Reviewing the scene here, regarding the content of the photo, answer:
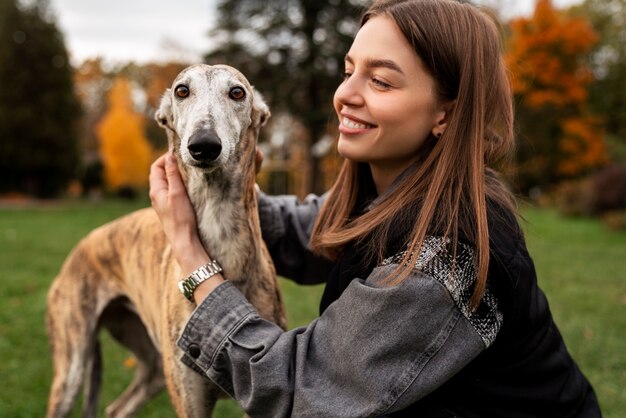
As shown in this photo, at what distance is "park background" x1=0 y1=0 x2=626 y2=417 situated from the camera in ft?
42.1

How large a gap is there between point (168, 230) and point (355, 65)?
31.6 inches

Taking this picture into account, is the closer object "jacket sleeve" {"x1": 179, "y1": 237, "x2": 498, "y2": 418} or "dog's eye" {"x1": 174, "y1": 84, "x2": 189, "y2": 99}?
"jacket sleeve" {"x1": 179, "y1": 237, "x2": 498, "y2": 418}

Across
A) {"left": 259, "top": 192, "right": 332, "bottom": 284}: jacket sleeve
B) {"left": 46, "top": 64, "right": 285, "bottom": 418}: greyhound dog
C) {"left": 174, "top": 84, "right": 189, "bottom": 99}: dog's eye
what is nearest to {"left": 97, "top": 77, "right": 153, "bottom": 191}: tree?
{"left": 46, "top": 64, "right": 285, "bottom": 418}: greyhound dog

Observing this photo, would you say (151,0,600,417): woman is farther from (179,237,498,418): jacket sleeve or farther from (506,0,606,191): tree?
(506,0,606,191): tree

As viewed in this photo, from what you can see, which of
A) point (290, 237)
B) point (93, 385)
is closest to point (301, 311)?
point (93, 385)

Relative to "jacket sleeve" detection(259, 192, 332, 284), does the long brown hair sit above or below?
above

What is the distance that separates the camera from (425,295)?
1.54m

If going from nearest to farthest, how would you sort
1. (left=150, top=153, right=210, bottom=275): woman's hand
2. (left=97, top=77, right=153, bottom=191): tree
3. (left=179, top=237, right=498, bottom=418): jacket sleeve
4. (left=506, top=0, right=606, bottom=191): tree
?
1. (left=179, top=237, right=498, bottom=418): jacket sleeve
2. (left=150, top=153, right=210, bottom=275): woman's hand
3. (left=506, top=0, right=606, bottom=191): tree
4. (left=97, top=77, right=153, bottom=191): tree

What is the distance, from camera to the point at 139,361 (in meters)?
3.21

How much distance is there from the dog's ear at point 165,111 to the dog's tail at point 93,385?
4.90 ft

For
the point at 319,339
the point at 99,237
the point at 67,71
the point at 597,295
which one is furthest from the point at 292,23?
the point at 319,339

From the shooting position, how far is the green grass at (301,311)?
12.2 feet

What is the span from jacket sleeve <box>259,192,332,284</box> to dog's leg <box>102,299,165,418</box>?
953 mm

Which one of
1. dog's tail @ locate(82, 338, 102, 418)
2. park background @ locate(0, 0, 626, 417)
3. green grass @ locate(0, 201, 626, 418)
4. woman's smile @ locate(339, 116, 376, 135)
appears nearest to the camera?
woman's smile @ locate(339, 116, 376, 135)
